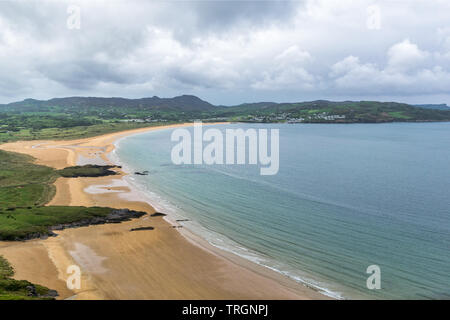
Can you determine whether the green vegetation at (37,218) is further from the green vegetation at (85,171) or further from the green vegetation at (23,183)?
the green vegetation at (85,171)

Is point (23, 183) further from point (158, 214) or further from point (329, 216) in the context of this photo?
point (329, 216)

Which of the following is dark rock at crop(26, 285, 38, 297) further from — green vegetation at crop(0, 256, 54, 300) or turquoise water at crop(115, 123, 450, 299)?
turquoise water at crop(115, 123, 450, 299)

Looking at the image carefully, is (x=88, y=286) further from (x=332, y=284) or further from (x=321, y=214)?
(x=321, y=214)

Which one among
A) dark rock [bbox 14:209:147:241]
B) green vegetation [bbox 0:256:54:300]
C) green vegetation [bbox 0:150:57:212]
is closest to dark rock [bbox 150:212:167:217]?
dark rock [bbox 14:209:147:241]

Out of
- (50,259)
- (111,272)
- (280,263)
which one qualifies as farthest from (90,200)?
(280,263)

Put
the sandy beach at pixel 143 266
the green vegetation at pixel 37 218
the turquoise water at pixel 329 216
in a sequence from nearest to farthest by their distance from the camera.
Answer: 1. the sandy beach at pixel 143 266
2. the turquoise water at pixel 329 216
3. the green vegetation at pixel 37 218

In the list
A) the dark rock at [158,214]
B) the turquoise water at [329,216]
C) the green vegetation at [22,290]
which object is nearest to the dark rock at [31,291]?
the green vegetation at [22,290]
